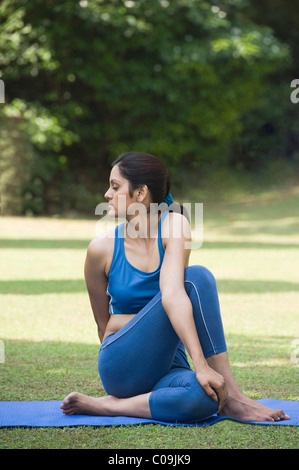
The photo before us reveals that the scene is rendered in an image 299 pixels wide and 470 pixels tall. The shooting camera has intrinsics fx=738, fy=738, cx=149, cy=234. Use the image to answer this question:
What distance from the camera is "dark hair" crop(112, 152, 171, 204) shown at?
11.4 feet

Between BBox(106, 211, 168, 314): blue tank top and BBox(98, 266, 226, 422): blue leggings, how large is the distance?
14cm

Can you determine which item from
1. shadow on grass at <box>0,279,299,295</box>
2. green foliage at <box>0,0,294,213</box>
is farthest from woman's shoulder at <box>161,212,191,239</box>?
green foliage at <box>0,0,294,213</box>

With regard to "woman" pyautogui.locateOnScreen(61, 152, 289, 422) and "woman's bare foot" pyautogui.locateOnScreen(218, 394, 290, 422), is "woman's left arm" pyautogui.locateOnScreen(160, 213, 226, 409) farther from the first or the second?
"woman's bare foot" pyautogui.locateOnScreen(218, 394, 290, 422)

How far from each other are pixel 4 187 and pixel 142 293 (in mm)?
14495

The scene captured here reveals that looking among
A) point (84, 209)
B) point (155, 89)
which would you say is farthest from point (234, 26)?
point (84, 209)

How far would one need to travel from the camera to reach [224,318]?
6.49 m

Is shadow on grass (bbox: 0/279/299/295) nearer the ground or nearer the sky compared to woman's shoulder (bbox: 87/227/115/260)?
nearer the ground

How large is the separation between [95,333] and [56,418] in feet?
8.11

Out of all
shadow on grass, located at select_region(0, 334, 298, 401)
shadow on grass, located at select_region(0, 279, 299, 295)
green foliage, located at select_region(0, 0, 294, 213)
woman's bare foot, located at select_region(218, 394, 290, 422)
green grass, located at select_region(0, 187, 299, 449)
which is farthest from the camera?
green foliage, located at select_region(0, 0, 294, 213)

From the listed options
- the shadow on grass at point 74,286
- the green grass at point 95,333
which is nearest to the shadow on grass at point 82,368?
the green grass at point 95,333

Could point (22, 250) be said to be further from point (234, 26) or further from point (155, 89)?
point (234, 26)

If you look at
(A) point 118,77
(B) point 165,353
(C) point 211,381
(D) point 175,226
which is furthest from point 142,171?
(A) point 118,77

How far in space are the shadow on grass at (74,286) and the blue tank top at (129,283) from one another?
443 cm

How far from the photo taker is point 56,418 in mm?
3398
